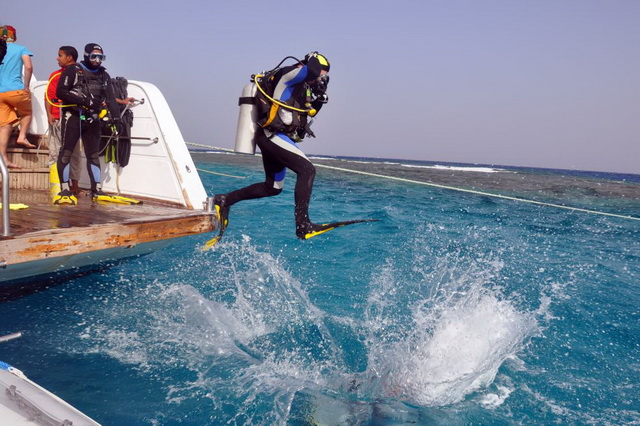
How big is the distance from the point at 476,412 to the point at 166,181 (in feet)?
16.0

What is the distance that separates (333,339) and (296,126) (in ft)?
7.75

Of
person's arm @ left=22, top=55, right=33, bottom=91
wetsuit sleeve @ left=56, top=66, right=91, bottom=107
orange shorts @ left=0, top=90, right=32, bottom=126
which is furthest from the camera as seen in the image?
person's arm @ left=22, top=55, right=33, bottom=91

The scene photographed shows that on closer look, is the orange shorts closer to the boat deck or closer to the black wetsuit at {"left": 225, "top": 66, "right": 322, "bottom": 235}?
the boat deck

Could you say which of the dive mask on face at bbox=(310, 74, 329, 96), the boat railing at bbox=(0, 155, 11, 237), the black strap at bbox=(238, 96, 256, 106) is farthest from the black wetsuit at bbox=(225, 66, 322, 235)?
the boat railing at bbox=(0, 155, 11, 237)

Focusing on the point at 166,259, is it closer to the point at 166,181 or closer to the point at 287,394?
the point at 166,181

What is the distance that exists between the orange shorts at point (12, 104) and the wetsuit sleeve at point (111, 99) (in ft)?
6.49

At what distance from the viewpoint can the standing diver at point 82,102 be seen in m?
5.99

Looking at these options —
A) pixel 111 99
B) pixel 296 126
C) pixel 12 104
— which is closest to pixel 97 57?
pixel 111 99

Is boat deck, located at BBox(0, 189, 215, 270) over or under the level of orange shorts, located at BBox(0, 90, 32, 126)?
under

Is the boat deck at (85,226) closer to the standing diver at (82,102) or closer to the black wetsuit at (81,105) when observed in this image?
the standing diver at (82,102)

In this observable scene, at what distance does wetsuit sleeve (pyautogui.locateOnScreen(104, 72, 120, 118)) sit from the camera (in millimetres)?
6426

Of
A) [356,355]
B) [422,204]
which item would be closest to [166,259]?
[356,355]

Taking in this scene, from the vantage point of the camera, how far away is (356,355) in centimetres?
490

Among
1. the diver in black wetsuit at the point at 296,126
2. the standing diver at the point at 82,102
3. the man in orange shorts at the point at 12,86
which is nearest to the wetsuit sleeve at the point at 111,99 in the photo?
the standing diver at the point at 82,102
